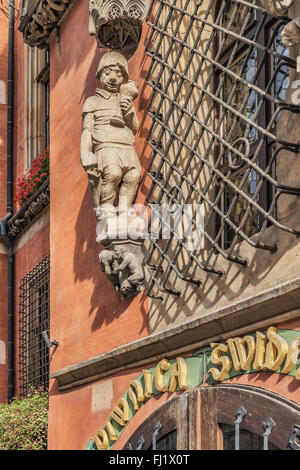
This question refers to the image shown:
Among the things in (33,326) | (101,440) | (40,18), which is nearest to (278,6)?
(101,440)

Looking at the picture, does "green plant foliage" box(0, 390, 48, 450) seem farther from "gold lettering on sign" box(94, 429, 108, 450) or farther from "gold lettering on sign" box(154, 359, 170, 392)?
"gold lettering on sign" box(154, 359, 170, 392)

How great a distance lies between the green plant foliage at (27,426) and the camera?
931 centimetres

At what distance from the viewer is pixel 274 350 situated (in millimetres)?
5398

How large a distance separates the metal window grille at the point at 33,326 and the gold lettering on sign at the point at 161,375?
3965 mm

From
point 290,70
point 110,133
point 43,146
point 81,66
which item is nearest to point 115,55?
point 110,133

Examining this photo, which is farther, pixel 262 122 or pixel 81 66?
pixel 81 66

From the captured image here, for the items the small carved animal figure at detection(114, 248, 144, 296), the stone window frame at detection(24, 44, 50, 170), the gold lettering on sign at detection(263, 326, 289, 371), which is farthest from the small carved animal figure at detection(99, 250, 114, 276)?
the stone window frame at detection(24, 44, 50, 170)

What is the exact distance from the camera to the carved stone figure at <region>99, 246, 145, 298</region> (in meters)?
7.28

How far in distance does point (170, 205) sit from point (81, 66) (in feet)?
7.67

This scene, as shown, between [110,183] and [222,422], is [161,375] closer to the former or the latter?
[222,422]

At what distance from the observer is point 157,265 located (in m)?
7.15

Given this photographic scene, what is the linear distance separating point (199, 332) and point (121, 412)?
51.2 inches
